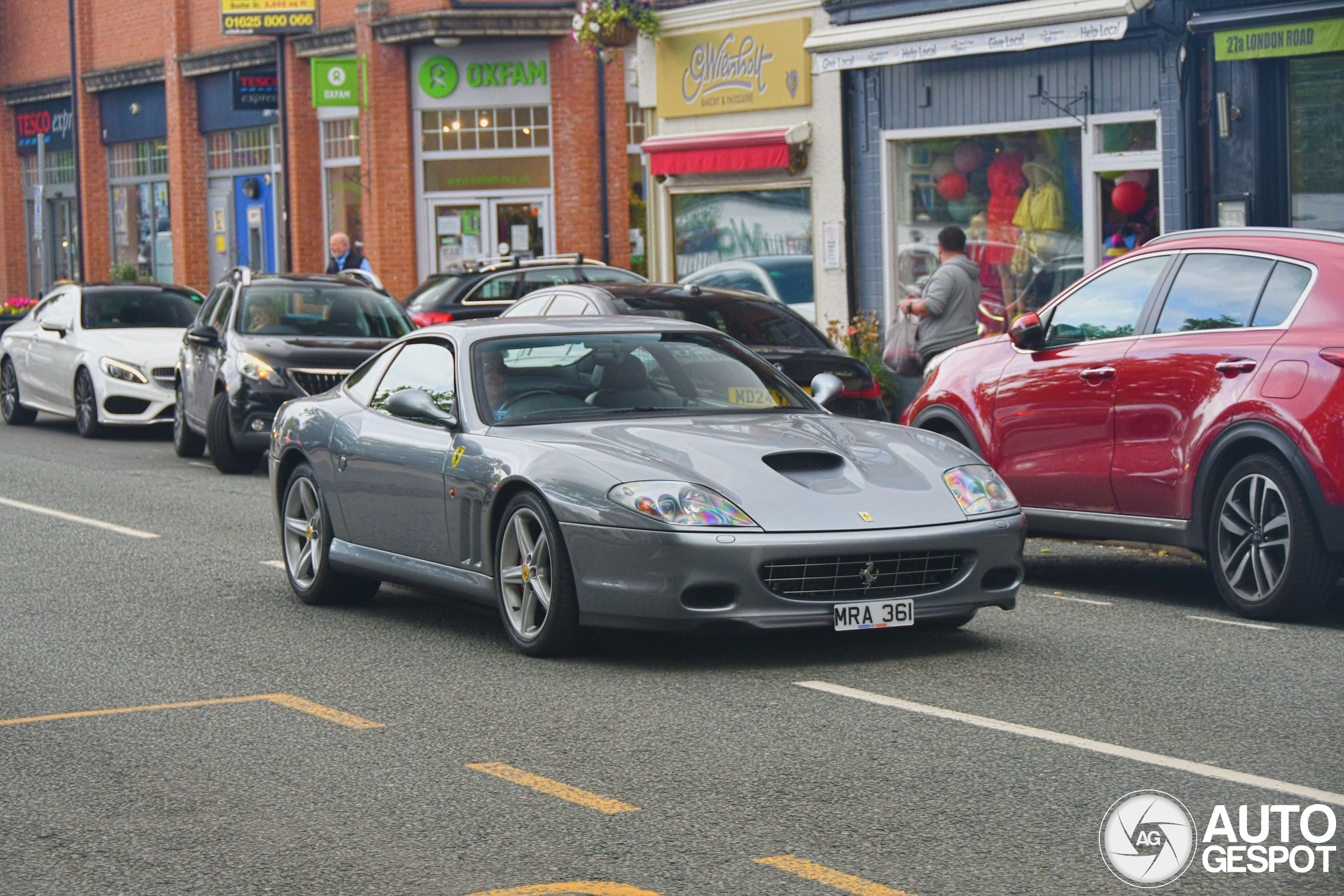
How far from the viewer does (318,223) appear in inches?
1323

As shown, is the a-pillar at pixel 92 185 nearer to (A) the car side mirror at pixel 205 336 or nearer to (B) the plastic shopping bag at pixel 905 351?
(A) the car side mirror at pixel 205 336

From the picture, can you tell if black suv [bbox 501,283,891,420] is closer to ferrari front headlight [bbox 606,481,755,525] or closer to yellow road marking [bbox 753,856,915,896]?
ferrari front headlight [bbox 606,481,755,525]

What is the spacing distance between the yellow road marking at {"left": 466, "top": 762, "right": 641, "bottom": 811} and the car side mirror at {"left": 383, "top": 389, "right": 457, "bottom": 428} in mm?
2587

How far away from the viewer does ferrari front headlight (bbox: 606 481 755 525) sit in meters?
7.32

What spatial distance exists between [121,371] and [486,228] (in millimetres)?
11686

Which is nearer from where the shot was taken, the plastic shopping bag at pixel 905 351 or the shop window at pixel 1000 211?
the plastic shopping bag at pixel 905 351

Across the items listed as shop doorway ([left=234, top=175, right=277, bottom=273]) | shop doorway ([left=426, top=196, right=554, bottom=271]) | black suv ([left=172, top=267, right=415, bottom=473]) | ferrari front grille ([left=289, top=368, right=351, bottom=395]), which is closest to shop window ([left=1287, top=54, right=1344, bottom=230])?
black suv ([left=172, top=267, right=415, bottom=473])

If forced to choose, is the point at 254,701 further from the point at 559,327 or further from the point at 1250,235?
the point at 1250,235

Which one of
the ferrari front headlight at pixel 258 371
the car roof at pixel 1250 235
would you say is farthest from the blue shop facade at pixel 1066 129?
the ferrari front headlight at pixel 258 371

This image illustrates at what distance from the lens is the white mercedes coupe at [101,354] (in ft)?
65.6

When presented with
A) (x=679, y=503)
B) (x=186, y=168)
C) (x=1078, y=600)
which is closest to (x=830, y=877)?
(x=679, y=503)

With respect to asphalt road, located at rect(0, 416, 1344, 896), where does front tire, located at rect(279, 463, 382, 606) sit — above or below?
above

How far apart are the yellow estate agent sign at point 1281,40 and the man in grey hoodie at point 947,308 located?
2.78m

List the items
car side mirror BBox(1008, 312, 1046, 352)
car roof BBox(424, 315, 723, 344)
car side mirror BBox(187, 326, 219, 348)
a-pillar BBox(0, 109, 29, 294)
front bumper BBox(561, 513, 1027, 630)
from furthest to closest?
a-pillar BBox(0, 109, 29, 294) → car side mirror BBox(187, 326, 219, 348) → car side mirror BBox(1008, 312, 1046, 352) → car roof BBox(424, 315, 723, 344) → front bumper BBox(561, 513, 1027, 630)
